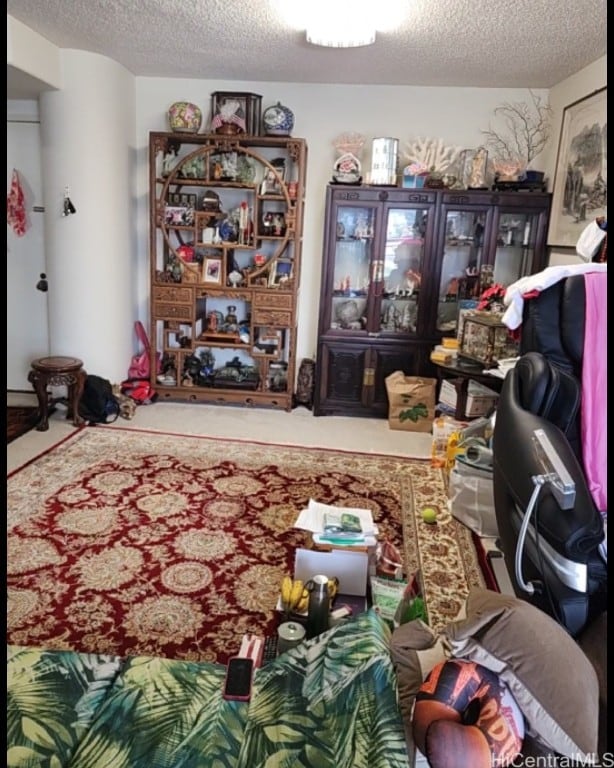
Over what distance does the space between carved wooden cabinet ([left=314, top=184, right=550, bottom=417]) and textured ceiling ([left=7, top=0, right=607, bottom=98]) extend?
0.77 meters

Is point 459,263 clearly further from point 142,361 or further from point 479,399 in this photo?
point 142,361

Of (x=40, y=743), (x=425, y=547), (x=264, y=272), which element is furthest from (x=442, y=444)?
(x=40, y=743)

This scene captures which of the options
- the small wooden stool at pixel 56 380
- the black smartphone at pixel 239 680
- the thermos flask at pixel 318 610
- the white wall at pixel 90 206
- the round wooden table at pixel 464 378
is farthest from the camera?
the white wall at pixel 90 206

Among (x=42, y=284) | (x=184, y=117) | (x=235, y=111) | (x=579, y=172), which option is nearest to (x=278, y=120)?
(x=235, y=111)

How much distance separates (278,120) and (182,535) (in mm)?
2983

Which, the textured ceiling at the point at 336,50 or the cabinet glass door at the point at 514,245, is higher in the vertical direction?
the textured ceiling at the point at 336,50

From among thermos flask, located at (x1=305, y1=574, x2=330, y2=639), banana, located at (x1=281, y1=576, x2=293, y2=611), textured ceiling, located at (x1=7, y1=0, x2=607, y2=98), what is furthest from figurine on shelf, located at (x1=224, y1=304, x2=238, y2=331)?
thermos flask, located at (x1=305, y1=574, x2=330, y2=639)

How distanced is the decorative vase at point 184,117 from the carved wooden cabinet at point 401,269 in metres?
1.11

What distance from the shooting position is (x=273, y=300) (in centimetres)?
426

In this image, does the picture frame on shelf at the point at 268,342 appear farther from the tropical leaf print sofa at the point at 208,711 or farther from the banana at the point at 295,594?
the tropical leaf print sofa at the point at 208,711

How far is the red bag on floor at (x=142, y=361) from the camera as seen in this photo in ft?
14.8

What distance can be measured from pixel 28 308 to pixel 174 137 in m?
1.77

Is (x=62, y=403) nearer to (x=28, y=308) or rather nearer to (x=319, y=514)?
(x=28, y=308)

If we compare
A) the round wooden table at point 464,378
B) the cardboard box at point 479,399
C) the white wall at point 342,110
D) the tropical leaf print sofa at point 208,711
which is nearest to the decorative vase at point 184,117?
the white wall at point 342,110
